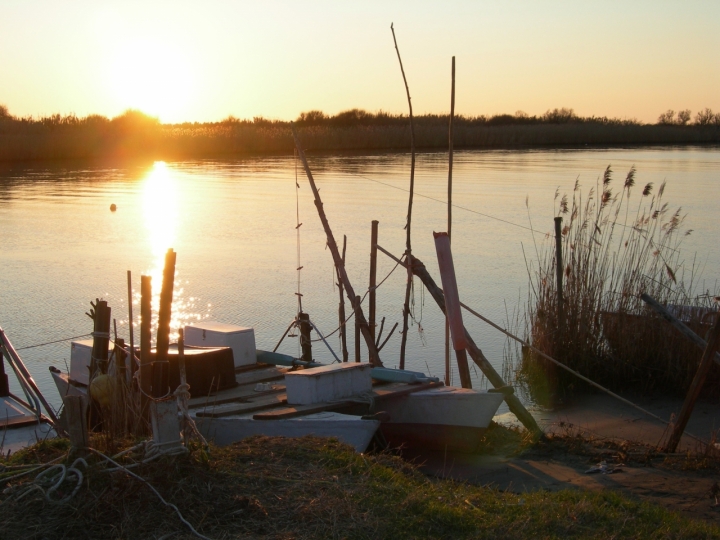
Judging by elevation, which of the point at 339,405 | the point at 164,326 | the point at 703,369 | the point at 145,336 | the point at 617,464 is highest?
the point at 164,326

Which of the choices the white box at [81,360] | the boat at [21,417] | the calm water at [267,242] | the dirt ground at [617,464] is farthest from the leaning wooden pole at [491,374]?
the boat at [21,417]

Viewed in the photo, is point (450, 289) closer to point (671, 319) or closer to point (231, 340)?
point (671, 319)

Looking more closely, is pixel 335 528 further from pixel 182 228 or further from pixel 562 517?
pixel 182 228

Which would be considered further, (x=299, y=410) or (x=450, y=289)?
(x=450, y=289)

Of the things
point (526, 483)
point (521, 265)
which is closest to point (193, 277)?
point (521, 265)

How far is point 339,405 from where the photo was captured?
654 centimetres

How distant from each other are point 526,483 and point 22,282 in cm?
1056

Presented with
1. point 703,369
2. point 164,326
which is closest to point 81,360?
point 164,326

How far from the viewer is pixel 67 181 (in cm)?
3141

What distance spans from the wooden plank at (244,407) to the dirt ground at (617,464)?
130cm

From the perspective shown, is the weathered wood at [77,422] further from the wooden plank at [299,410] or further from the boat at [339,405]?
the wooden plank at [299,410]

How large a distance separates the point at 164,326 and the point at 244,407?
1.91m

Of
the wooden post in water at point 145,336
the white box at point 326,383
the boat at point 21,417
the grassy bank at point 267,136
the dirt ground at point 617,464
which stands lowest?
the dirt ground at point 617,464

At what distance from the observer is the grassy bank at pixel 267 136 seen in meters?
43.7
